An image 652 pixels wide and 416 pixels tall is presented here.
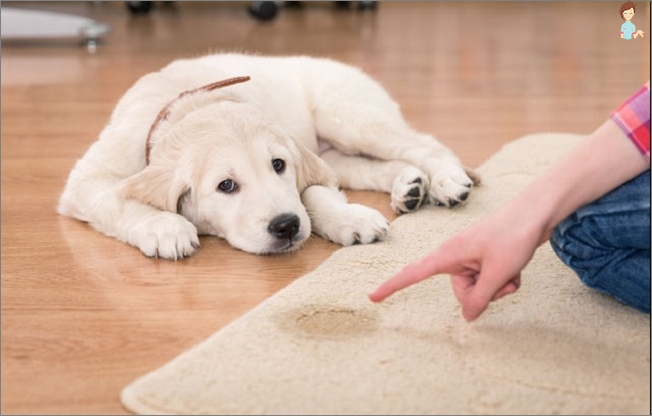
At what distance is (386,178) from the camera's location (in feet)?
7.91

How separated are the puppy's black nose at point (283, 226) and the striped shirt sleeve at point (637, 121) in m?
0.74

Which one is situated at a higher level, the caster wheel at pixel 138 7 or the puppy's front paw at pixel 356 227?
the puppy's front paw at pixel 356 227

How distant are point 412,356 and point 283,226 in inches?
21.8

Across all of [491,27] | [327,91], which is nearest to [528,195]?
[327,91]

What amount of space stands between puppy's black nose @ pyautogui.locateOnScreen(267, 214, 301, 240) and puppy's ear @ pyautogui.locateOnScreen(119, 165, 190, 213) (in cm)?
22

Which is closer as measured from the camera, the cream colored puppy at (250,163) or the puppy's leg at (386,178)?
the cream colored puppy at (250,163)

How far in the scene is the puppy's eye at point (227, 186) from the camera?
1.98 meters

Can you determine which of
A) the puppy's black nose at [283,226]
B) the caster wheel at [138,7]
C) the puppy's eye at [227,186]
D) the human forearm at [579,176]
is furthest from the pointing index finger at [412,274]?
the caster wheel at [138,7]

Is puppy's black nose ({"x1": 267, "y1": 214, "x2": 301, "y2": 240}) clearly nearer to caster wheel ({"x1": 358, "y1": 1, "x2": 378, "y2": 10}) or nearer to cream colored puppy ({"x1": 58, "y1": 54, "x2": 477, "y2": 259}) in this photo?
cream colored puppy ({"x1": 58, "y1": 54, "x2": 477, "y2": 259})

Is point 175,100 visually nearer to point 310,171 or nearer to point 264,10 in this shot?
point 310,171

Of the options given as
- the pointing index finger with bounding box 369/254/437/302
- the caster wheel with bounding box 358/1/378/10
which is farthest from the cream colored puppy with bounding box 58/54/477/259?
the caster wheel with bounding box 358/1/378/10

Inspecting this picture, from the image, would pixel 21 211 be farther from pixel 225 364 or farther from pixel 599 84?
pixel 599 84

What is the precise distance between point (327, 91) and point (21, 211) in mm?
823

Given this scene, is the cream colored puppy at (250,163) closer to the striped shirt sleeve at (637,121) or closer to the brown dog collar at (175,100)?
the brown dog collar at (175,100)
